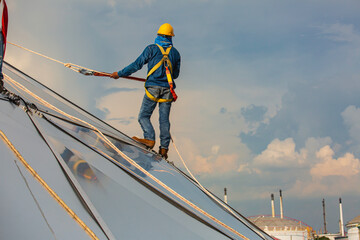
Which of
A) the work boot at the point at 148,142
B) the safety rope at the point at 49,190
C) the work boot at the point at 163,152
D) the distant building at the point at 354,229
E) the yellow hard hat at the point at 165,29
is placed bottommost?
the safety rope at the point at 49,190

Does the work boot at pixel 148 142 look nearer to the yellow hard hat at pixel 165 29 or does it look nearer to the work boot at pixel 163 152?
the work boot at pixel 163 152

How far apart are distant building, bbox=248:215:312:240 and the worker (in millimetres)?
32410

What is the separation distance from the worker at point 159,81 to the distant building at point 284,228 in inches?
1276

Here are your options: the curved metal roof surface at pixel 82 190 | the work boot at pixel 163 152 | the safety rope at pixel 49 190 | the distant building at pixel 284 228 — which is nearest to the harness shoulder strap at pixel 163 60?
the work boot at pixel 163 152

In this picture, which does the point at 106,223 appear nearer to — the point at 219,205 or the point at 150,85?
the point at 219,205

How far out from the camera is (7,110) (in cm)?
490

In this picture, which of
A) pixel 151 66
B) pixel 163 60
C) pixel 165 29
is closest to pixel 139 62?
pixel 151 66

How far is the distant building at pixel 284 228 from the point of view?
3944cm

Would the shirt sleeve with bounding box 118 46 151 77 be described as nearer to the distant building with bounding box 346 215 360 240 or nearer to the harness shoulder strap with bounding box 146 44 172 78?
the harness shoulder strap with bounding box 146 44 172 78

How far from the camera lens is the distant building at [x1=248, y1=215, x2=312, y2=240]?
3944 cm

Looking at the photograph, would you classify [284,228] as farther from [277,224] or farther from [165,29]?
[165,29]

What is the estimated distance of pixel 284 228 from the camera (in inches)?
1619

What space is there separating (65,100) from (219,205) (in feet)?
11.1

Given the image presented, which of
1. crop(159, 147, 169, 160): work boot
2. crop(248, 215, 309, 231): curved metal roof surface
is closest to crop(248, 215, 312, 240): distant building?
crop(248, 215, 309, 231): curved metal roof surface
